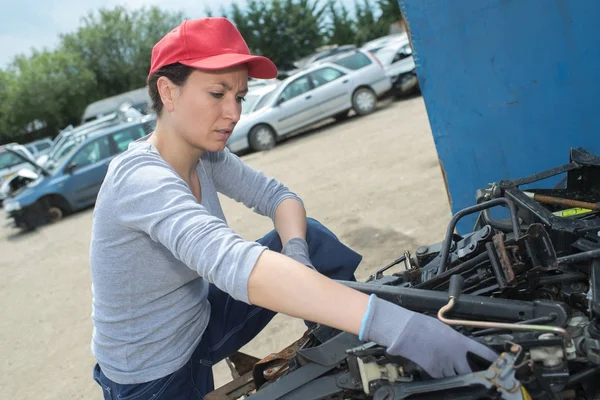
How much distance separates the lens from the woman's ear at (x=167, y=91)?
67.6 inches

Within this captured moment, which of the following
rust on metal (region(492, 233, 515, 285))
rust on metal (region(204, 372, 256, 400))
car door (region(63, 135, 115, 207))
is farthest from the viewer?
car door (region(63, 135, 115, 207))

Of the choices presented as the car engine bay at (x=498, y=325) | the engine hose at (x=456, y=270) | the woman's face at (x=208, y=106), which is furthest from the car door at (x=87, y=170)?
the engine hose at (x=456, y=270)

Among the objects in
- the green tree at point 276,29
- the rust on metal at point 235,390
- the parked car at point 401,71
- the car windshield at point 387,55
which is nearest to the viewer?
the rust on metal at point 235,390

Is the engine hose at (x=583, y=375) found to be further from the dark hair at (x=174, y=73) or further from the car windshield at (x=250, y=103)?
the car windshield at (x=250, y=103)

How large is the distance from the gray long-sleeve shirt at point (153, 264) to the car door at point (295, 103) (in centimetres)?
920

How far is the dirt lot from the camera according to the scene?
388 cm

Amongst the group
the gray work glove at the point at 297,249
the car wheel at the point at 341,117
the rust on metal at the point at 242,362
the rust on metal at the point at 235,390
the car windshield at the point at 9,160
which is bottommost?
the rust on metal at the point at 242,362

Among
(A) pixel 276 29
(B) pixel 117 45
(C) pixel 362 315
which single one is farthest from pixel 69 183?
(B) pixel 117 45

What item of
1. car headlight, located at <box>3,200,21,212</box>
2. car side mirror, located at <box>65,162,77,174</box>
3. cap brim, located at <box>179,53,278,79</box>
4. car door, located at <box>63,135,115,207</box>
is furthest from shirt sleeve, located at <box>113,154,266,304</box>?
car headlight, located at <box>3,200,21,212</box>

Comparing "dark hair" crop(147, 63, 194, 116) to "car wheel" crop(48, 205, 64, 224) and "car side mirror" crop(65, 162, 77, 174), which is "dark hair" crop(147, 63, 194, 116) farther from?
"car wheel" crop(48, 205, 64, 224)

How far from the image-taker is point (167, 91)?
1.74 m

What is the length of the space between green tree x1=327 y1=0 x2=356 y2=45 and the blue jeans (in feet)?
107

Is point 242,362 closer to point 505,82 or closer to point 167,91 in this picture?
point 167,91

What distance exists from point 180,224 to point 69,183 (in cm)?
953
